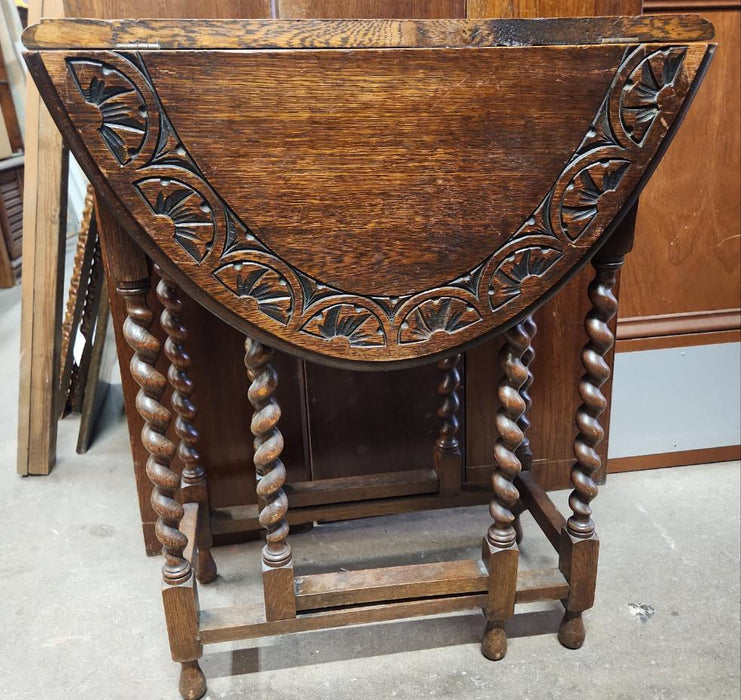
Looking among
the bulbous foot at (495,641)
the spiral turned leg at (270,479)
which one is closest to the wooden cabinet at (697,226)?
A: the bulbous foot at (495,641)

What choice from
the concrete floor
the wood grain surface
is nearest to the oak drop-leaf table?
the concrete floor

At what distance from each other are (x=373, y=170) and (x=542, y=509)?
0.78 meters

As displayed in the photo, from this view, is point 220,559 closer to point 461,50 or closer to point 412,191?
point 412,191

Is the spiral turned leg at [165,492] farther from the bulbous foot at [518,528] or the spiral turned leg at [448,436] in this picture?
the bulbous foot at [518,528]

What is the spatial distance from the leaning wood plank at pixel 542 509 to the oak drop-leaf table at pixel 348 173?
1.03 feet

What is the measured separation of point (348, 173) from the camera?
2.84 feet

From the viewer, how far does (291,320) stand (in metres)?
0.93

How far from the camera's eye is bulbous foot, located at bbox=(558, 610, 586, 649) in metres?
1.17

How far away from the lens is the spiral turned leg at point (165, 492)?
0.97 metres

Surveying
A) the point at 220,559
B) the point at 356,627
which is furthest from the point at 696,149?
the point at 220,559

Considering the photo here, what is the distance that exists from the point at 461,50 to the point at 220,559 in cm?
114

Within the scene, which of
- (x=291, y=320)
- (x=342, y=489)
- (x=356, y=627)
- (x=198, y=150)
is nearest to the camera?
(x=198, y=150)

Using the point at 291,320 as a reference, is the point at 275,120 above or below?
above

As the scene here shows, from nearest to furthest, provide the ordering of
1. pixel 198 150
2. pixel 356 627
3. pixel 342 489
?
pixel 198 150 → pixel 356 627 → pixel 342 489
